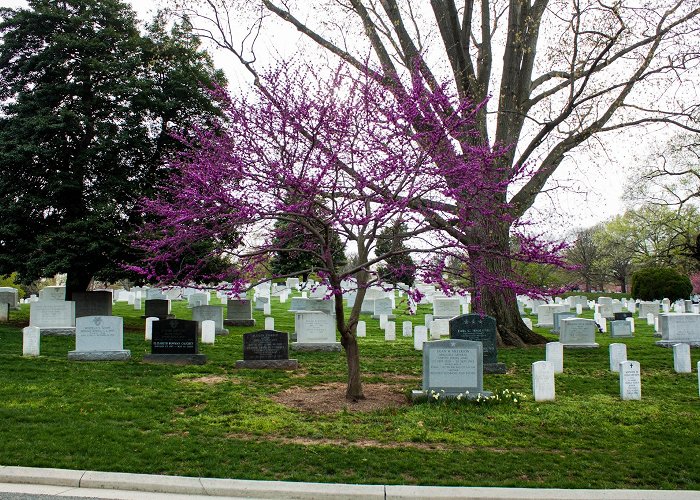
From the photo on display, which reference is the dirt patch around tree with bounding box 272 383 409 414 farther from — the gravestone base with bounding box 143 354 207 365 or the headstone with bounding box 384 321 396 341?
the headstone with bounding box 384 321 396 341

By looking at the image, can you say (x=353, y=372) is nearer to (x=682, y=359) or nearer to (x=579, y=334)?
A: (x=682, y=359)

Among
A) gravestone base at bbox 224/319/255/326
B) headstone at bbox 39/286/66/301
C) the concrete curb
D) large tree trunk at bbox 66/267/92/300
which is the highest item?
large tree trunk at bbox 66/267/92/300

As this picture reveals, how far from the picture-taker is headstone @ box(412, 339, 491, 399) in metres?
10.7

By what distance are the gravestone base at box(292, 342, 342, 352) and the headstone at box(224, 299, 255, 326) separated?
20.3ft

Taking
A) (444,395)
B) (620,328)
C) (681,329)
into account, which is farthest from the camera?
(620,328)

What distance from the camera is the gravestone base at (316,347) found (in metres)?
16.9

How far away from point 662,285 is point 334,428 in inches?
1289

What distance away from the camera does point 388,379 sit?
12.9m

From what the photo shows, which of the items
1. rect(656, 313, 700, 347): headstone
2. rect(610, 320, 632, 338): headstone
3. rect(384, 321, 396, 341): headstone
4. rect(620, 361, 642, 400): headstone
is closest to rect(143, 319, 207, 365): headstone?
rect(384, 321, 396, 341): headstone

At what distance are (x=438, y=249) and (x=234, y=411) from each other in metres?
3.97

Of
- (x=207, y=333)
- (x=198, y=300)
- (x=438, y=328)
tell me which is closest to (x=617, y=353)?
(x=438, y=328)

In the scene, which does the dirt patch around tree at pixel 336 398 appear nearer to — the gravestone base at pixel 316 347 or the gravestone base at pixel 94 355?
the gravestone base at pixel 316 347

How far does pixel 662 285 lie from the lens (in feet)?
119

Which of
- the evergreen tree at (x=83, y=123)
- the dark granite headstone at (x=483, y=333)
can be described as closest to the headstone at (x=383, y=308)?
the evergreen tree at (x=83, y=123)
